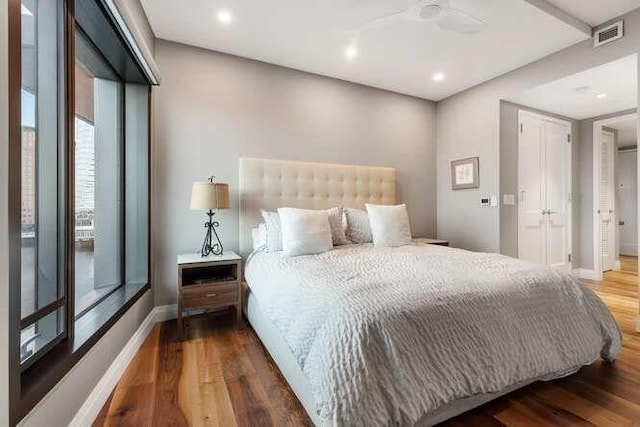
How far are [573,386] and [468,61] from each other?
10.0 feet

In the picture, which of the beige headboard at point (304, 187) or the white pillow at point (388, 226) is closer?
the white pillow at point (388, 226)

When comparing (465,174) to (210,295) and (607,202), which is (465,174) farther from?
(210,295)

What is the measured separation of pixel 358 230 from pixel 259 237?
99cm

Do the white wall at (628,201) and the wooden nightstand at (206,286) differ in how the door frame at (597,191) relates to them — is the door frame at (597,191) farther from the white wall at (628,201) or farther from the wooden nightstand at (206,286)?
the wooden nightstand at (206,286)

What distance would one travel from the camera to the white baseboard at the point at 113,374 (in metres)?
1.42

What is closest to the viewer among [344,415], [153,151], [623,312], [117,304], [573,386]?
[344,415]

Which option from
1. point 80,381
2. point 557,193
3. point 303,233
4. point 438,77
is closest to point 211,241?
point 303,233

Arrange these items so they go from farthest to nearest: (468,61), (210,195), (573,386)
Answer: (468,61) < (210,195) < (573,386)

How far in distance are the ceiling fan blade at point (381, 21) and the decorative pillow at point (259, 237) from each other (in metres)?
1.91

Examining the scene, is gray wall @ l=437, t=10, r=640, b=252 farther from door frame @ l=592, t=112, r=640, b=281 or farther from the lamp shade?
the lamp shade

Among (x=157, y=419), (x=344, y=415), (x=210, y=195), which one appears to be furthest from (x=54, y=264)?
(x=344, y=415)

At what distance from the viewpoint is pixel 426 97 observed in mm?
4219

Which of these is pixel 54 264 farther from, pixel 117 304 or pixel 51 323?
pixel 117 304

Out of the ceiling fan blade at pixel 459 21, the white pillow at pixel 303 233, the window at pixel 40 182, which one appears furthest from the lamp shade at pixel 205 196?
the ceiling fan blade at pixel 459 21
